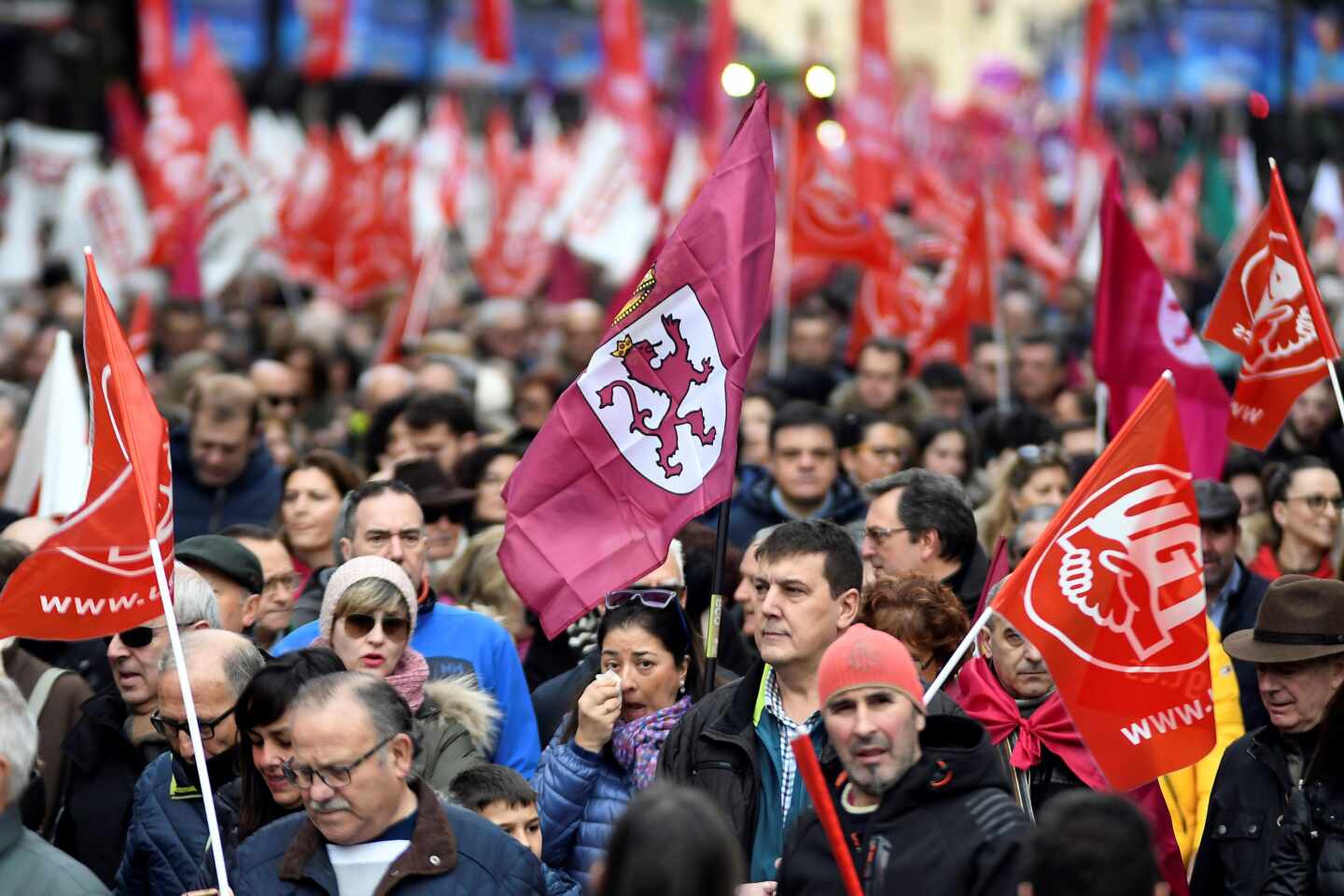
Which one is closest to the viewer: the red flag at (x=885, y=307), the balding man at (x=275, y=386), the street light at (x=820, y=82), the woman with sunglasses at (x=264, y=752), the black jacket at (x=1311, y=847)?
the black jacket at (x=1311, y=847)

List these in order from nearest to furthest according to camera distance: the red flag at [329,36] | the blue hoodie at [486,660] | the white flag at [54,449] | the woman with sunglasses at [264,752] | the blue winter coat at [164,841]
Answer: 1. the woman with sunglasses at [264,752]
2. the blue winter coat at [164,841]
3. the blue hoodie at [486,660]
4. the white flag at [54,449]
5. the red flag at [329,36]

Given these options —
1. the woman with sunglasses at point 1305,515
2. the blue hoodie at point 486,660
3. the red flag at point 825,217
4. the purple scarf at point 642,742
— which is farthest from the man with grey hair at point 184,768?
the red flag at point 825,217

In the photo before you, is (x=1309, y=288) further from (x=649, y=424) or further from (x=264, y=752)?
(x=264, y=752)

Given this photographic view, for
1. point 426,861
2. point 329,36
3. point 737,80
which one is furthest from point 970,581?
point 329,36

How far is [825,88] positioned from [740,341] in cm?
409

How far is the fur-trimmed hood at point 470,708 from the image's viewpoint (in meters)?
6.15

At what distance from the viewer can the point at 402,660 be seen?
6.13m

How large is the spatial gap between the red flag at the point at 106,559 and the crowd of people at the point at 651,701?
265 millimetres

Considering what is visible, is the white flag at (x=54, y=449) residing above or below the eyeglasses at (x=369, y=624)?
below

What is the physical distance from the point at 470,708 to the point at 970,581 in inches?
75.3

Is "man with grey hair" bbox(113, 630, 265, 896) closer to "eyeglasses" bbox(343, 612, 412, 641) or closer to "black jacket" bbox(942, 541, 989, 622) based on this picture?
"eyeglasses" bbox(343, 612, 412, 641)

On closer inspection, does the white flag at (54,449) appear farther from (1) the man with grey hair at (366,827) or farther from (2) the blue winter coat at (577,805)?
(1) the man with grey hair at (366,827)

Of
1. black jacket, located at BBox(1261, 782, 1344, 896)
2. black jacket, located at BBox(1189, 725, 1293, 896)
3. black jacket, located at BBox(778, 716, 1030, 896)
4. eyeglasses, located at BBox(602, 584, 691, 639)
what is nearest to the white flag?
eyeglasses, located at BBox(602, 584, 691, 639)

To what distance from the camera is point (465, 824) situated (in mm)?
4836
